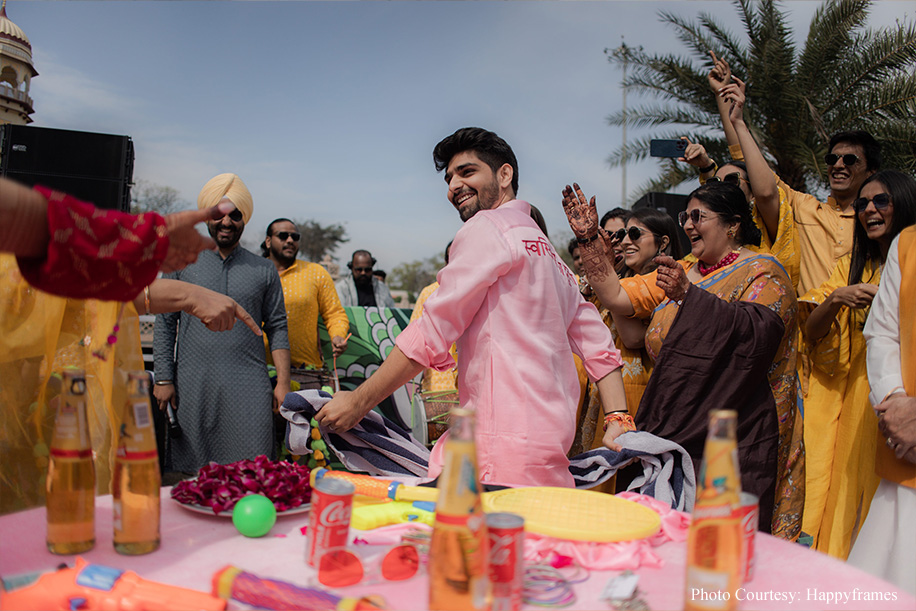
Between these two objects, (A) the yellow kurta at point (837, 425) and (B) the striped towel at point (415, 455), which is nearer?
(B) the striped towel at point (415, 455)

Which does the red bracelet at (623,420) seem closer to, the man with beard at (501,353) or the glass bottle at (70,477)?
the man with beard at (501,353)

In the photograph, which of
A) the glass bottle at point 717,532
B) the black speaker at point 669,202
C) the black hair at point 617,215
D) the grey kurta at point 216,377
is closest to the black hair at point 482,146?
the glass bottle at point 717,532

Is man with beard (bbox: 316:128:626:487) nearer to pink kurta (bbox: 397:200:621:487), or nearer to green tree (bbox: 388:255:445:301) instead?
pink kurta (bbox: 397:200:621:487)

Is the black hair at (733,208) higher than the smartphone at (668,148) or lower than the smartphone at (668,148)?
lower

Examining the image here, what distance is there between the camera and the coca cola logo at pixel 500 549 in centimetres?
86

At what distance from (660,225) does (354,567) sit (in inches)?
115

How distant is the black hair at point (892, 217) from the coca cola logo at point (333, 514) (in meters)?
2.57

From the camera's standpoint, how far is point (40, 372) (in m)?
1.53

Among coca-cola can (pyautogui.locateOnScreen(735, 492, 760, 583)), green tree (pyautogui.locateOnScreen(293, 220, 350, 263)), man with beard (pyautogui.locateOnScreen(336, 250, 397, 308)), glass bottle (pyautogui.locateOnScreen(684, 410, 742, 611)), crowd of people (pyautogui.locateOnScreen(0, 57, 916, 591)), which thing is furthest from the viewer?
green tree (pyautogui.locateOnScreen(293, 220, 350, 263))

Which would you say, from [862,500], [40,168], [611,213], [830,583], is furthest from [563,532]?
[40,168]

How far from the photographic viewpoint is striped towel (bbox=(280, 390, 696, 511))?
162 cm

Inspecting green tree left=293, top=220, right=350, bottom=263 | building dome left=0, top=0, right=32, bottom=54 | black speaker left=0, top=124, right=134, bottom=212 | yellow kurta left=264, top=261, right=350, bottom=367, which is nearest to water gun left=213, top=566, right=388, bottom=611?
yellow kurta left=264, top=261, right=350, bottom=367

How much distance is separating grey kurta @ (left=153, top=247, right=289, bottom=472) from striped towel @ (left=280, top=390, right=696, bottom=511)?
5.62 ft

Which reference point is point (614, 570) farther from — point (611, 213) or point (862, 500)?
point (611, 213)
